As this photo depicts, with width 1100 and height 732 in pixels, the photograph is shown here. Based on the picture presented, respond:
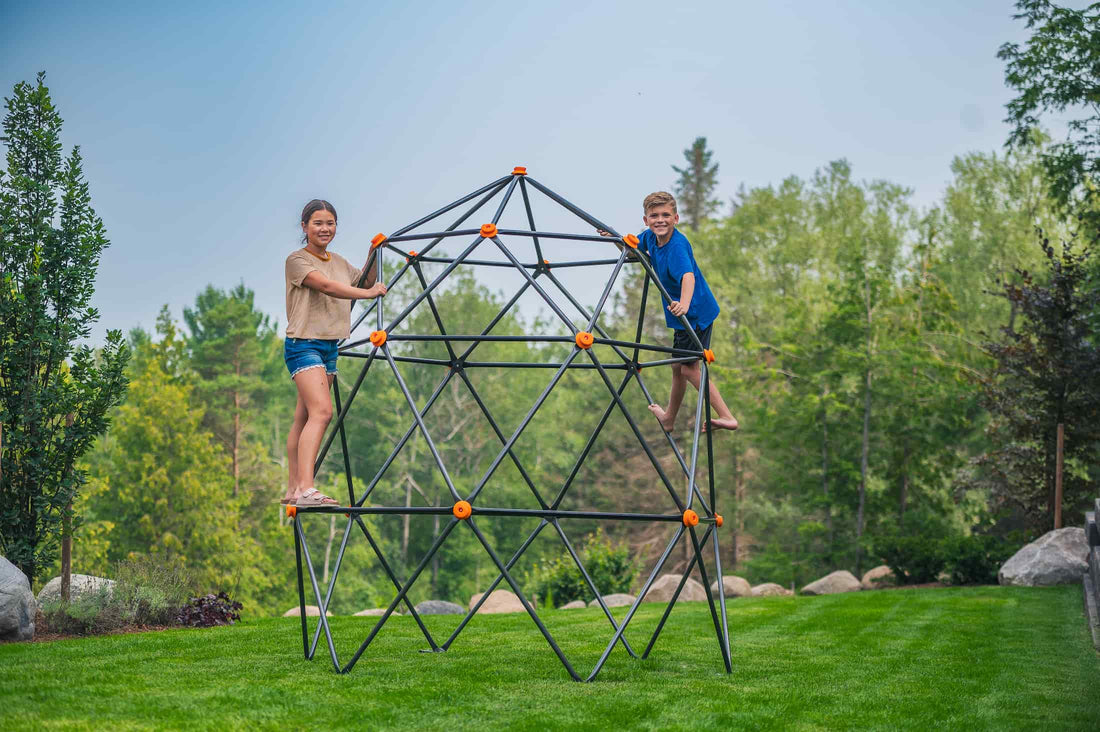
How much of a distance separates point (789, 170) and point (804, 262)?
6.02 metres

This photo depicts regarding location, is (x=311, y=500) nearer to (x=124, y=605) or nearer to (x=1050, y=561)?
→ (x=124, y=605)

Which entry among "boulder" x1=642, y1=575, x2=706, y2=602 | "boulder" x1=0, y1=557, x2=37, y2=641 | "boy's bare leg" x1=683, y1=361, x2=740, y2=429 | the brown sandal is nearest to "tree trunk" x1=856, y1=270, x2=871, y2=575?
"boulder" x1=642, y1=575, x2=706, y2=602

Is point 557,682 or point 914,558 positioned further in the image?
point 914,558

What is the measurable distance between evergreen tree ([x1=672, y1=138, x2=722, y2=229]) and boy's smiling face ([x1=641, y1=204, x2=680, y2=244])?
3721 centimetres

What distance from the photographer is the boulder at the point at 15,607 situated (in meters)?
8.32

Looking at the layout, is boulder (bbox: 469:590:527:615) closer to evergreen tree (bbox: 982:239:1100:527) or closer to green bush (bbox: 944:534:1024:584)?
green bush (bbox: 944:534:1024:584)

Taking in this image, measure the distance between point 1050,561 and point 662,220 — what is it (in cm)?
1113

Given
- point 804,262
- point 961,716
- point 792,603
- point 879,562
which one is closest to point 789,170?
point 804,262

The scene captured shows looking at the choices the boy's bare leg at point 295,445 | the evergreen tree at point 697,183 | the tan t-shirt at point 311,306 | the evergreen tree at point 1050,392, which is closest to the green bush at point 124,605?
the boy's bare leg at point 295,445

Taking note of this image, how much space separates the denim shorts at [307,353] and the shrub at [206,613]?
17.2 ft

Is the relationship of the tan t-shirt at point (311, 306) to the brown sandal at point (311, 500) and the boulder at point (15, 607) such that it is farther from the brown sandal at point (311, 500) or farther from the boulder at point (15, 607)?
the boulder at point (15, 607)

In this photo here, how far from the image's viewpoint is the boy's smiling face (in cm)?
696

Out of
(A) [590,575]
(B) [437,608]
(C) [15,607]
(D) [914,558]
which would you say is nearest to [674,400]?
(C) [15,607]

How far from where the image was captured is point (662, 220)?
697cm
